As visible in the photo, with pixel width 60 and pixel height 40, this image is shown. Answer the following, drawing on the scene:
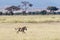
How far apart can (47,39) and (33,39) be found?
2.33 ft

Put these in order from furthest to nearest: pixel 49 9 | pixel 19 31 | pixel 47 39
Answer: pixel 49 9, pixel 19 31, pixel 47 39

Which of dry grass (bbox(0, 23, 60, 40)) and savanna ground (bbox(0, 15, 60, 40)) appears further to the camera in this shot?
savanna ground (bbox(0, 15, 60, 40))

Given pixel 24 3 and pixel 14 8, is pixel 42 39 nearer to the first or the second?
pixel 14 8

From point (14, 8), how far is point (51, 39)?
74.1m

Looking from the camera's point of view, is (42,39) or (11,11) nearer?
(42,39)

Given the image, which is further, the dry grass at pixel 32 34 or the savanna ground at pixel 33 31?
the savanna ground at pixel 33 31

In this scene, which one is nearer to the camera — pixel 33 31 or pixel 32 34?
pixel 32 34

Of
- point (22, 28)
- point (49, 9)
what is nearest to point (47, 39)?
point (22, 28)

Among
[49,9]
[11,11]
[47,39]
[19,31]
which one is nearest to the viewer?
[47,39]

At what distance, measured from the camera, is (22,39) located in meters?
12.5

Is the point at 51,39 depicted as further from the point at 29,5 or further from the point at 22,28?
the point at 29,5

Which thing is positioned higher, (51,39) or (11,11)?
(51,39)

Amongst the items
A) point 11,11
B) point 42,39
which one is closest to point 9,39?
point 42,39

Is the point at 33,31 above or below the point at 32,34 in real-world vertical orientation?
below
